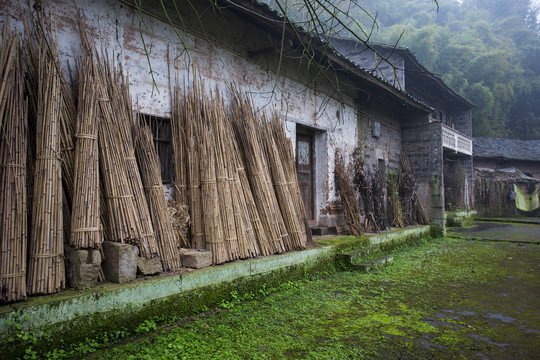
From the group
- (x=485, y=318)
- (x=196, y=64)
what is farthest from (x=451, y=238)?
(x=196, y=64)

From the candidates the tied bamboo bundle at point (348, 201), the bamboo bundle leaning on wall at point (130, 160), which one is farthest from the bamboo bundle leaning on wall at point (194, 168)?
the tied bamboo bundle at point (348, 201)

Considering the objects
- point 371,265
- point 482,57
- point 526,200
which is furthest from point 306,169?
point 482,57

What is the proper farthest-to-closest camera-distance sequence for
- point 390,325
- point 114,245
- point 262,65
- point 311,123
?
point 311,123
point 262,65
point 390,325
point 114,245

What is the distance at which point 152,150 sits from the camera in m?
3.26

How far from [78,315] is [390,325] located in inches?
94.4

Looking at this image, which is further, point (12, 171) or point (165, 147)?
point (165, 147)

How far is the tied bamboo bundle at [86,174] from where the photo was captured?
2484 mm

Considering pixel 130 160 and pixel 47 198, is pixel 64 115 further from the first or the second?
pixel 47 198

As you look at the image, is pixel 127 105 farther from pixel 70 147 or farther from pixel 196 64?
pixel 196 64

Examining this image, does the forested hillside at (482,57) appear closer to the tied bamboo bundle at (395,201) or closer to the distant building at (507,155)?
the distant building at (507,155)

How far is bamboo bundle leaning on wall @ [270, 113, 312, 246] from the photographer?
448cm

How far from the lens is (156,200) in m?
3.13

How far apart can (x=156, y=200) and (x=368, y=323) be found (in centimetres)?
216

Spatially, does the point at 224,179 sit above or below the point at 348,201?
above
